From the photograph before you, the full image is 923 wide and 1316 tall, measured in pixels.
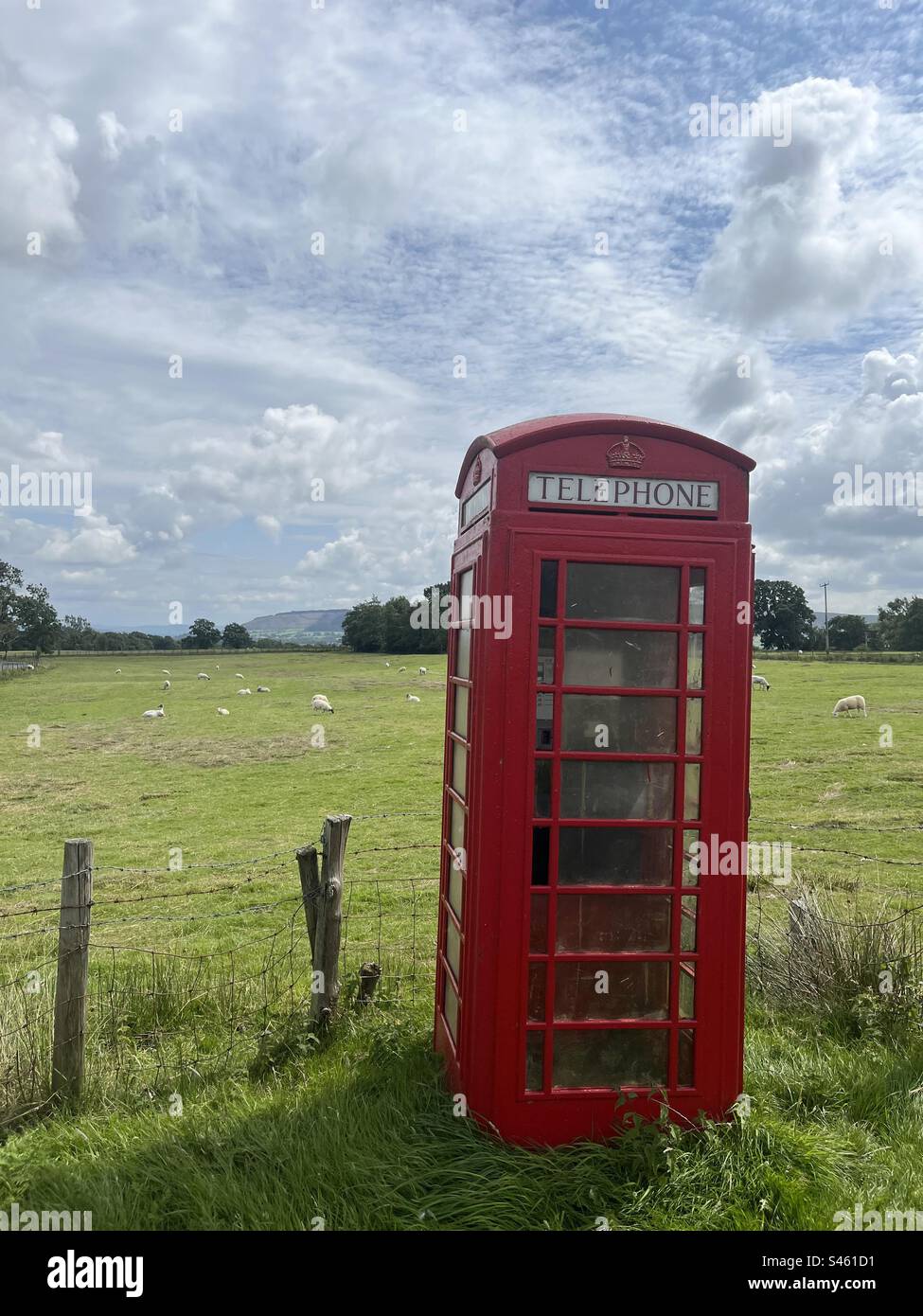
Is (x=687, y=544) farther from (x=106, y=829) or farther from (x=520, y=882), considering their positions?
(x=106, y=829)

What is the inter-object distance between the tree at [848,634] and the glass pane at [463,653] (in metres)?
88.7

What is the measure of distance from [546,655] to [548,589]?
0.32 m

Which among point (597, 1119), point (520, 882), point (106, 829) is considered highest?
point (520, 882)

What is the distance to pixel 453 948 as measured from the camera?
5363 mm

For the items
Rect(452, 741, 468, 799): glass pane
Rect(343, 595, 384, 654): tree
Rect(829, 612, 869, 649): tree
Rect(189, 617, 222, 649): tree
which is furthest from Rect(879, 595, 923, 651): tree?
Rect(452, 741, 468, 799): glass pane

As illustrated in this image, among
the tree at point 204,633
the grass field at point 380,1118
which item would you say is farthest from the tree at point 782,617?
the grass field at point 380,1118

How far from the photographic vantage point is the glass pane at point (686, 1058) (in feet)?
15.3

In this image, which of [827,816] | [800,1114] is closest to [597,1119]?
[800,1114]

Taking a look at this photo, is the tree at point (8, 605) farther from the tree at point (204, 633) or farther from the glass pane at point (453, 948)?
the glass pane at point (453, 948)

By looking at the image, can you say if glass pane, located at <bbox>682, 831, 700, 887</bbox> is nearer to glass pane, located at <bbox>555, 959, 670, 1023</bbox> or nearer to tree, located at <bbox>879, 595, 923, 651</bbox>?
glass pane, located at <bbox>555, 959, 670, 1023</bbox>

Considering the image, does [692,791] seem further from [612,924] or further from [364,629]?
[364,629]

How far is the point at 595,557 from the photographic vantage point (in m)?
4.50

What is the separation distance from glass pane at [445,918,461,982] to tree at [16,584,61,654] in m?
77.8

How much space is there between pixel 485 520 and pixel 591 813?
1540 mm
